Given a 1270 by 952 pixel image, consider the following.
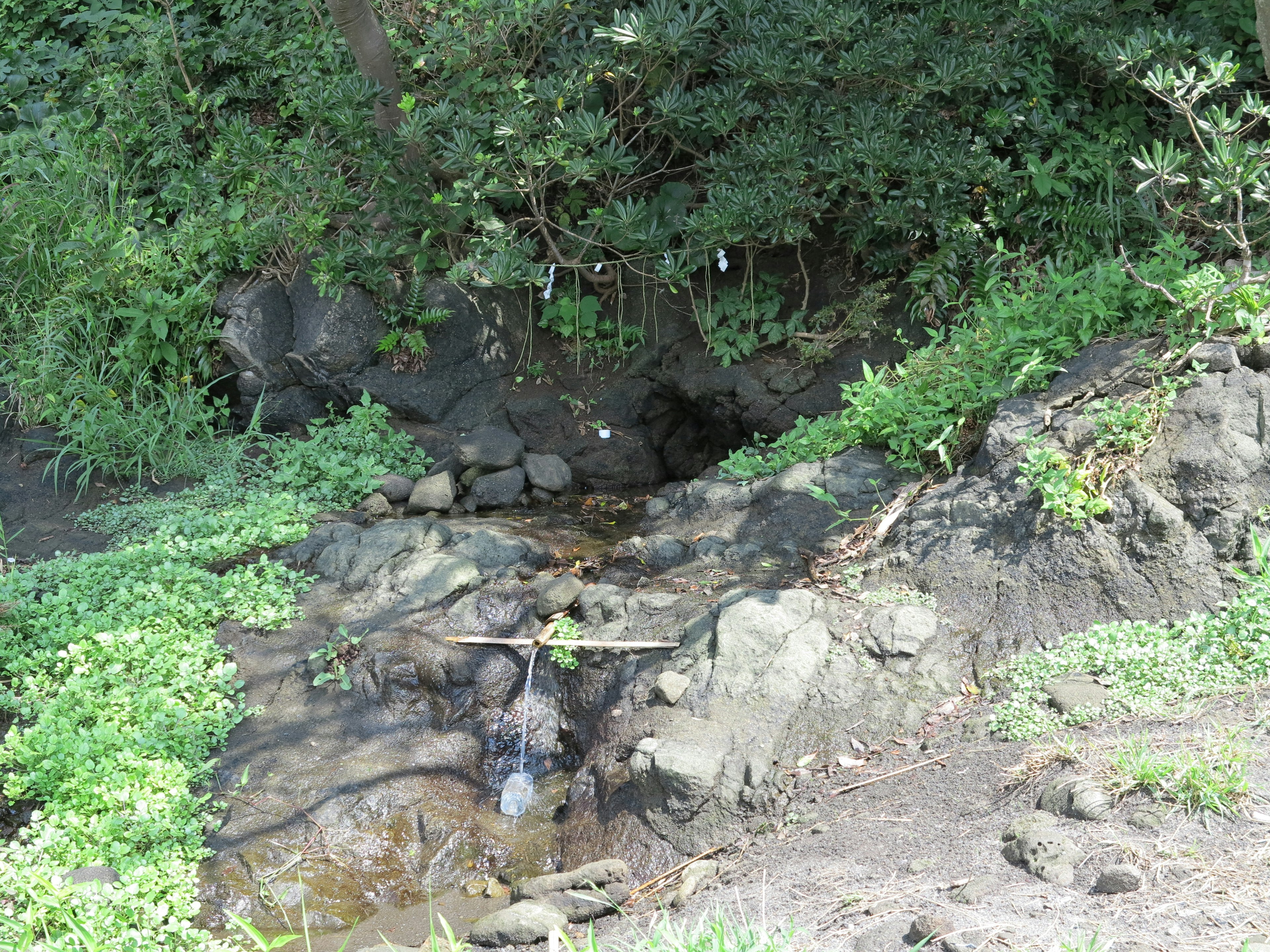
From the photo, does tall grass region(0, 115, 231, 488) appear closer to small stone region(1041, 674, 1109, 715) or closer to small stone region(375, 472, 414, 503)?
small stone region(375, 472, 414, 503)

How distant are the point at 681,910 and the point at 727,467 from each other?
3.31m

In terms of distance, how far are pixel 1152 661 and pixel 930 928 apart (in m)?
1.62

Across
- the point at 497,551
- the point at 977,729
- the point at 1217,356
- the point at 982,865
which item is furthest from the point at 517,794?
the point at 1217,356

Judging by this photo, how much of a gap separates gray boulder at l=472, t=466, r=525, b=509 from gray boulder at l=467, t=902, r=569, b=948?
11.6 ft

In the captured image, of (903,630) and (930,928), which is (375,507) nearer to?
(903,630)

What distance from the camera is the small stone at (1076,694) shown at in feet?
11.3

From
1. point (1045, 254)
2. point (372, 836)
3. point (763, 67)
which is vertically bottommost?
point (372, 836)

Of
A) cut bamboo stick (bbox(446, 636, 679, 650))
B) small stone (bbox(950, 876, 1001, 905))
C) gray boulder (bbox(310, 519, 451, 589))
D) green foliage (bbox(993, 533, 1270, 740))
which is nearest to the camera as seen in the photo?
small stone (bbox(950, 876, 1001, 905))

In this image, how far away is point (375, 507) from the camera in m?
6.28

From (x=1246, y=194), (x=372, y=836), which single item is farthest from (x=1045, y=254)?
(x=372, y=836)

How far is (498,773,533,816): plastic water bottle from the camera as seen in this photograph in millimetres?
4344

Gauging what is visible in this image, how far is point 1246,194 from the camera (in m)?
5.46

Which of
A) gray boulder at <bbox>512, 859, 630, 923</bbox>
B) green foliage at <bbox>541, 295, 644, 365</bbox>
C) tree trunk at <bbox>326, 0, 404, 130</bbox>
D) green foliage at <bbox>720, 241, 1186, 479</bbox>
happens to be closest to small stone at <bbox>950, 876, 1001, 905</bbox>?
gray boulder at <bbox>512, 859, 630, 923</bbox>

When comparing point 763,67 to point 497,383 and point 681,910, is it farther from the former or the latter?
point 681,910
